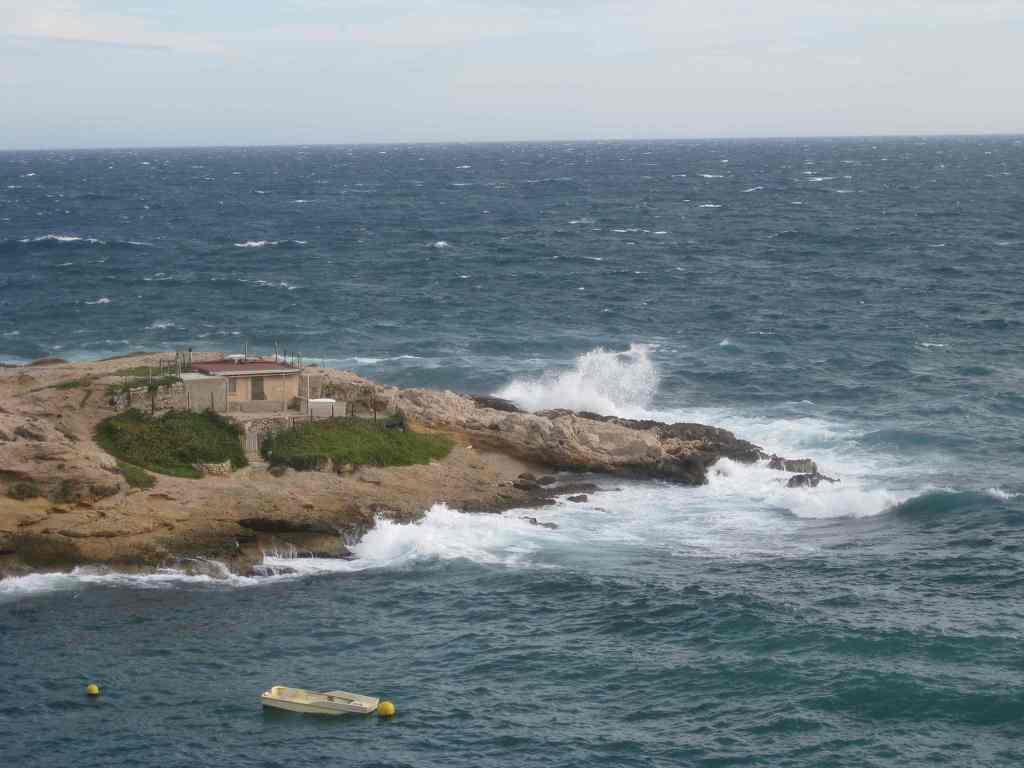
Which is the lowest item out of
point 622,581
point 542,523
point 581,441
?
point 622,581

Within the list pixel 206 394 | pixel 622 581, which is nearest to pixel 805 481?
pixel 622 581

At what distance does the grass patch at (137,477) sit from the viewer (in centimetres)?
4697

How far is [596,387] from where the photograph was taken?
2940 inches

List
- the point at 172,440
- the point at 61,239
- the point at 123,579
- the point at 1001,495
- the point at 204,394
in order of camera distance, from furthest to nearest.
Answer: the point at 61,239 < the point at 1001,495 < the point at 204,394 < the point at 172,440 < the point at 123,579

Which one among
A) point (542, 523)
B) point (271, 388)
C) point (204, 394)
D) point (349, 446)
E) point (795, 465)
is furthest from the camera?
point (795, 465)

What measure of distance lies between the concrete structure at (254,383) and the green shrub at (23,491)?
8963mm

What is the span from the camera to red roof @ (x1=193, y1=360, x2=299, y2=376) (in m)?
54.7

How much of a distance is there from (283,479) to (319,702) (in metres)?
15.4

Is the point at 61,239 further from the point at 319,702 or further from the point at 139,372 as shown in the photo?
the point at 319,702

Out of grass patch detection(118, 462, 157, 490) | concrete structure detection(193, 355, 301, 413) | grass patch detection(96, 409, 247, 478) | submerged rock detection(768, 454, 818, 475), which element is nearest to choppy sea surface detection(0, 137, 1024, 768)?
submerged rock detection(768, 454, 818, 475)

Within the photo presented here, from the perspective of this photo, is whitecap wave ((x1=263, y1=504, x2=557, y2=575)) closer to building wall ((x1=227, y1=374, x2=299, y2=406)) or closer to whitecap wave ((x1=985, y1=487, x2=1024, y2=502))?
building wall ((x1=227, y1=374, x2=299, y2=406))

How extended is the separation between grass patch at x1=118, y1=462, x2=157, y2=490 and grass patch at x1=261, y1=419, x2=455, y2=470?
483cm

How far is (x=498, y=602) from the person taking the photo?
143 ft

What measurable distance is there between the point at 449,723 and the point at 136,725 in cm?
801
